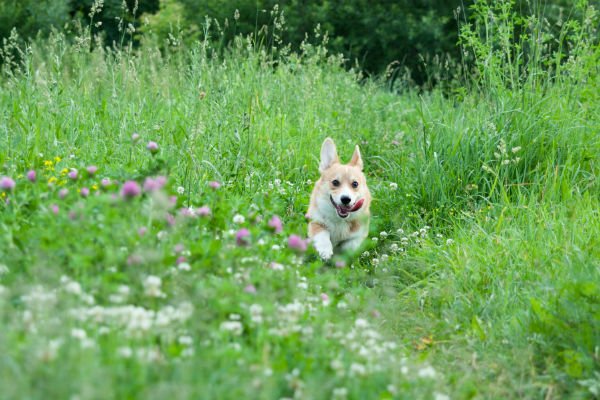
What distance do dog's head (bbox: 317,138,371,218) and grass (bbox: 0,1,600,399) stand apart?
0.32m

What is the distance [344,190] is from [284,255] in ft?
5.34

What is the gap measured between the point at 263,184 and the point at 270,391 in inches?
140

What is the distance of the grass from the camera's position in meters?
2.67

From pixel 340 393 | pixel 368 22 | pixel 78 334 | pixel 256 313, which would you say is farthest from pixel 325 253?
pixel 368 22

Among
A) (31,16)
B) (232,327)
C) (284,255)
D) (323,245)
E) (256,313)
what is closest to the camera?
(232,327)

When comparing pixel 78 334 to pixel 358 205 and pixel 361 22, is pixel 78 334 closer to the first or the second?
pixel 358 205

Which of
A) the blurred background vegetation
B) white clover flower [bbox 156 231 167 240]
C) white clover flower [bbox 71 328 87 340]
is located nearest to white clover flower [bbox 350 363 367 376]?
white clover flower [bbox 71 328 87 340]

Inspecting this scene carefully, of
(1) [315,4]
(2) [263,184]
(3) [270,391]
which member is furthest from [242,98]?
(1) [315,4]

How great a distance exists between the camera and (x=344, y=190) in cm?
529

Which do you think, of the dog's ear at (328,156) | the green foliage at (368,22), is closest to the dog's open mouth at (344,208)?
the dog's ear at (328,156)

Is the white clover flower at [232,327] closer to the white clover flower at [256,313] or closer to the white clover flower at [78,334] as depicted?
the white clover flower at [256,313]

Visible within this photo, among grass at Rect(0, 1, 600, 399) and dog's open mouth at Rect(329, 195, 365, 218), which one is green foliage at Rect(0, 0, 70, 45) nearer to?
grass at Rect(0, 1, 600, 399)

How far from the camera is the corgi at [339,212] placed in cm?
534

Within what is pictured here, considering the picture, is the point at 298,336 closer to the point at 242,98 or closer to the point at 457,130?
the point at 457,130
